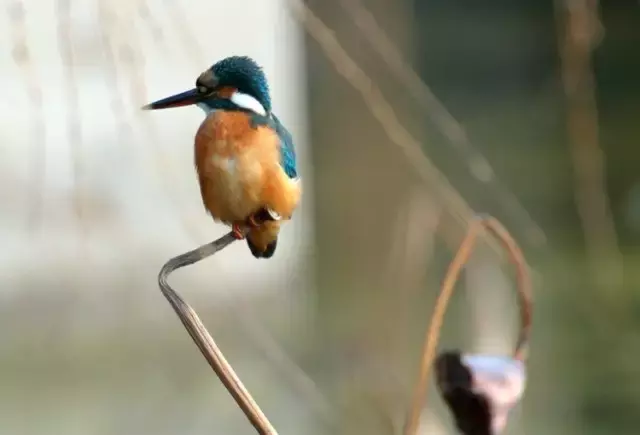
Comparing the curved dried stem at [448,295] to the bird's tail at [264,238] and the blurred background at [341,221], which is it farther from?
the blurred background at [341,221]

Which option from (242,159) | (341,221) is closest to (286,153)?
(242,159)

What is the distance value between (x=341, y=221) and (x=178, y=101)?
688 mm

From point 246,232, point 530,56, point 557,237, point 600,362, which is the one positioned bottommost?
point 600,362

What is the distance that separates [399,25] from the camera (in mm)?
948

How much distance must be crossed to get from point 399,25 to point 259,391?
483 millimetres

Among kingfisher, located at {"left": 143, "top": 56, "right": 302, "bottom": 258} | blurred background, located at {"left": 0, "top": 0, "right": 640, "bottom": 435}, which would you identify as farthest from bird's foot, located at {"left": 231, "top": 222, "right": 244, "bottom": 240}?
blurred background, located at {"left": 0, "top": 0, "right": 640, "bottom": 435}

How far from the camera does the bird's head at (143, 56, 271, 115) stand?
0.27m

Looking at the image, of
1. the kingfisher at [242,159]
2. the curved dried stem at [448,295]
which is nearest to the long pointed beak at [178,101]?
the kingfisher at [242,159]

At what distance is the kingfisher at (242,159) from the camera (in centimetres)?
26

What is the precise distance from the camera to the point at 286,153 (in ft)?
0.88

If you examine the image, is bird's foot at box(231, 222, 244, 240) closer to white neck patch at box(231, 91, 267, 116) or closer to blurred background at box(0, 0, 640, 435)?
white neck patch at box(231, 91, 267, 116)

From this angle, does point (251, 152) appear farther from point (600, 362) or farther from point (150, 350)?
point (600, 362)

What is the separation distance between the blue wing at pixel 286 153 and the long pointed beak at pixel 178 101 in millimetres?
30

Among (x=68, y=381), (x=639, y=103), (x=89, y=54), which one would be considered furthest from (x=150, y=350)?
(x=639, y=103)
